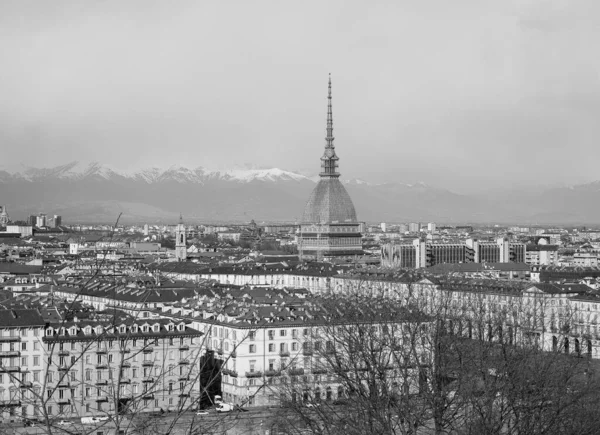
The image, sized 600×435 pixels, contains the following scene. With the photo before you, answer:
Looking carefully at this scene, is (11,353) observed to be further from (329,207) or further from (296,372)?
(329,207)

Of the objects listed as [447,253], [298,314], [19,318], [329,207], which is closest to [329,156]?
[329,207]

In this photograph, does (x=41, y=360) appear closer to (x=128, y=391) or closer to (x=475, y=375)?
(x=128, y=391)

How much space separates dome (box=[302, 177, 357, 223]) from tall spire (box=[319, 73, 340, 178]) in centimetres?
315

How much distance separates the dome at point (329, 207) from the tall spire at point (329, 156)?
3.15 meters

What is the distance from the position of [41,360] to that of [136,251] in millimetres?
95911

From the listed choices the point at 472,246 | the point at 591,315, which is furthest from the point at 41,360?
the point at 472,246

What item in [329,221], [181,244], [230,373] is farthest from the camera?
[329,221]

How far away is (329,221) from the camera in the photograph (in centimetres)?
12962

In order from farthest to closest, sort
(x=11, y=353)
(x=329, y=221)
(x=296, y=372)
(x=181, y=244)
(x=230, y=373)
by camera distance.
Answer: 1. (x=329, y=221)
2. (x=181, y=244)
3. (x=230, y=373)
4. (x=11, y=353)
5. (x=296, y=372)

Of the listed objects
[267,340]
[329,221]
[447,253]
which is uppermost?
[329,221]

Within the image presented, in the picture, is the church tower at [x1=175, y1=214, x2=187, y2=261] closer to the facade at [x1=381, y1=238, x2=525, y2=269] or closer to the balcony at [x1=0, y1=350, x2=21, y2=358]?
the facade at [x1=381, y1=238, x2=525, y2=269]

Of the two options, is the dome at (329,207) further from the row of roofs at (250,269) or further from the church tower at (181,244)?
the row of roofs at (250,269)

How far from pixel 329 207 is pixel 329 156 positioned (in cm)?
737

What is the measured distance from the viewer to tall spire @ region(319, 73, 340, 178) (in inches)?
5246
